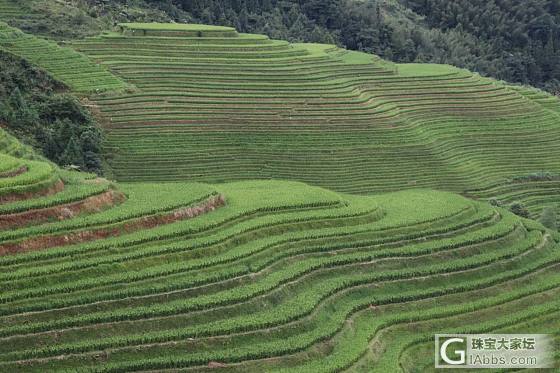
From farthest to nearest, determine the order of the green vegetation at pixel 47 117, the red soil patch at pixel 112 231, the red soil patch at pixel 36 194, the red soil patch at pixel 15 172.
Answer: the green vegetation at pixel 47 117, the red soil patch at pixel 15 172, the red soil patch at pixel 36 194, the red soil patch at pixel 112 231

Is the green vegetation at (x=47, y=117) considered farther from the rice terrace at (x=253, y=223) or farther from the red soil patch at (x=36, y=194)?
the red soil patch at (x=36, y=194)

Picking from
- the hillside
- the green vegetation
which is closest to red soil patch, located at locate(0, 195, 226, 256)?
the hillside

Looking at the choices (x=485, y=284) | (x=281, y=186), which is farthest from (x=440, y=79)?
(x=485, y=284)

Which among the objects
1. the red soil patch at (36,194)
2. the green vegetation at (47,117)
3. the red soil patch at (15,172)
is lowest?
the green vegetation at (47,117)

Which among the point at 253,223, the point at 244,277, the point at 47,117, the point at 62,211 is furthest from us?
the point at 47,117

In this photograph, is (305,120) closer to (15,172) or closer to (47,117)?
(47,117)

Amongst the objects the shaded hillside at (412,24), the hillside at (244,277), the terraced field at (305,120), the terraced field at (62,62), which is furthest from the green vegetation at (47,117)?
the shaded hillside at (412,24)

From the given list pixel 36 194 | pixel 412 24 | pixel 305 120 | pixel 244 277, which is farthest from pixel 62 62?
pixel 412 24
